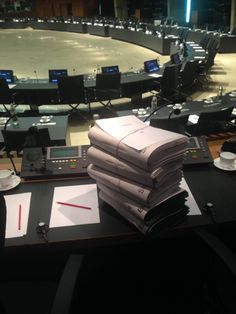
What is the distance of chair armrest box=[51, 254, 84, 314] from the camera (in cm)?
119

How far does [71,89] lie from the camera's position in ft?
18.0

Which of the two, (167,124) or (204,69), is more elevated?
(167,124)

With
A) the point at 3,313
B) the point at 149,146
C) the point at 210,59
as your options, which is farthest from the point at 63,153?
the point at 210,59

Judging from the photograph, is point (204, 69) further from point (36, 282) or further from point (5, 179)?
point (36, 282)

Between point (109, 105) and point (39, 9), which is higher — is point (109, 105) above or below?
below

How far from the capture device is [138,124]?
154 centimetres

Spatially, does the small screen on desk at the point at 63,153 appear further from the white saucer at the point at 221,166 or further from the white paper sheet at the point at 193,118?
the white paper sheet at the point at 193,118

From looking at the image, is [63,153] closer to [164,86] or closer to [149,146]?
[149,146]

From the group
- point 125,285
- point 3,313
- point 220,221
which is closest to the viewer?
point 3,313

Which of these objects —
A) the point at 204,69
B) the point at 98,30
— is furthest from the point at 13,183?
the point at 98,30

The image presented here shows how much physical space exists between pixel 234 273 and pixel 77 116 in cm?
495

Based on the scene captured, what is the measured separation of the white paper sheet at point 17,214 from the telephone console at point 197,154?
2.88 ft

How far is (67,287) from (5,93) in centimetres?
485

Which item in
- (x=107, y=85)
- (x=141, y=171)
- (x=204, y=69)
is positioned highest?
(x=141, y=171)
